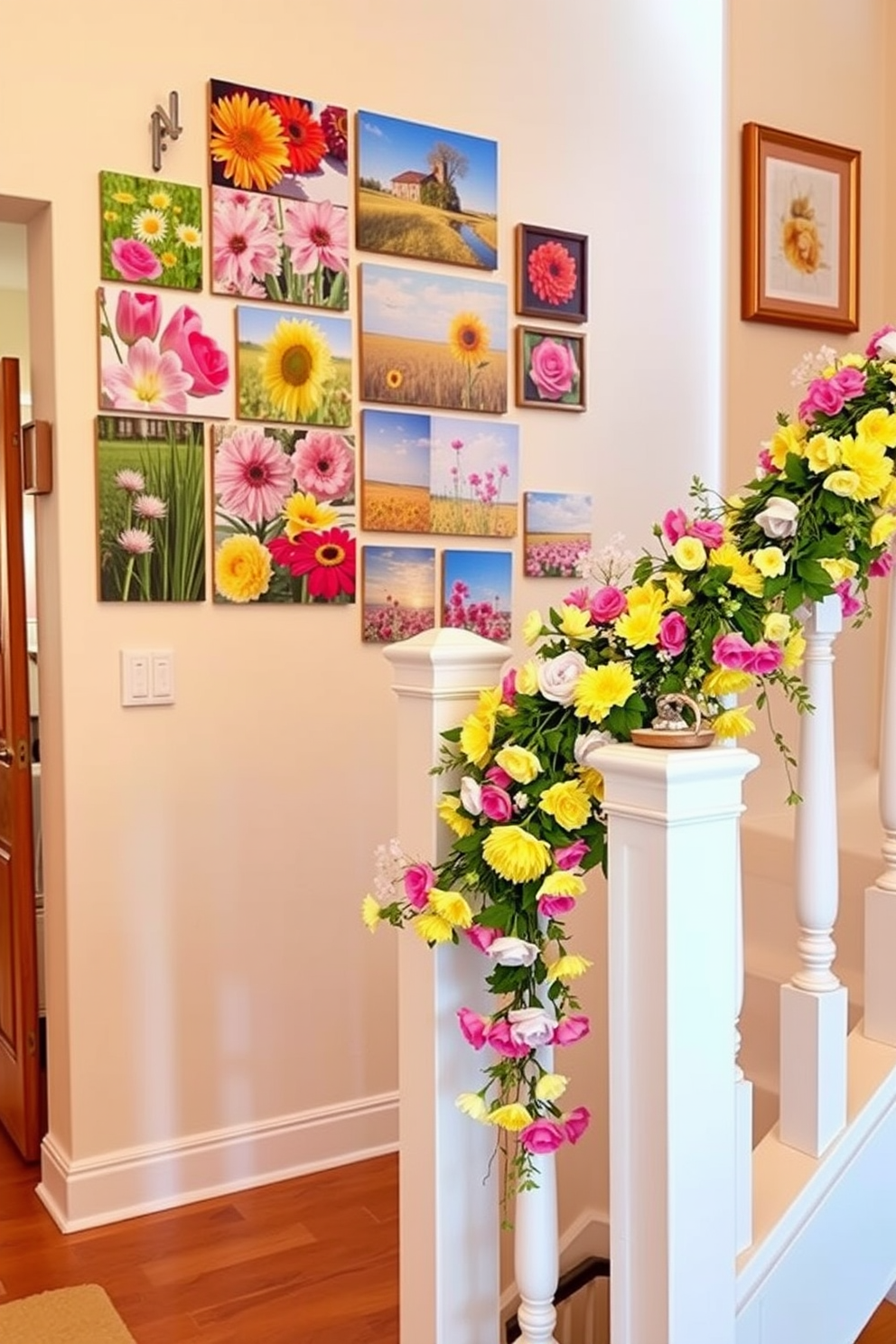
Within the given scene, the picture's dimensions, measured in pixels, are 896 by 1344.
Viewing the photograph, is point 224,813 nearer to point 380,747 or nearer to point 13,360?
point 380,747

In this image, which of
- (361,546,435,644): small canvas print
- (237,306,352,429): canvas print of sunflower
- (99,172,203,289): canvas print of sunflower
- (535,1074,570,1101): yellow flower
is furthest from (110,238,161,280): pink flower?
(535,1074,570,1101): yellow flower

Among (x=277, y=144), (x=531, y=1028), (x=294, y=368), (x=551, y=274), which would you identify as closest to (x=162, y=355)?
(x=294, y=368)

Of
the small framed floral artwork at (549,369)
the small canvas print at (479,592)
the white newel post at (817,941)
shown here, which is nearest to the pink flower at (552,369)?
the small framed floral artwork at (549,369)

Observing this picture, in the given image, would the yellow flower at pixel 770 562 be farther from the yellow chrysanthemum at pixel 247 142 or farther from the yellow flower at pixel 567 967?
the yellow chrysanthemum at pixel 247 142

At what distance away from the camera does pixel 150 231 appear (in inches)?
99.9

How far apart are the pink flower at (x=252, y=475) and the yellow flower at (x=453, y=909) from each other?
156cm

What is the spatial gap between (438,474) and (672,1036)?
80.3 inches

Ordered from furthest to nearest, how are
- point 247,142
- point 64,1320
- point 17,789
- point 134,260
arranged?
point 17,789 → point 247,142 → point 134,260 → point 64,1320

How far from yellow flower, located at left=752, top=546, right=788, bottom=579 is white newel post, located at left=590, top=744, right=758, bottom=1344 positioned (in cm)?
29

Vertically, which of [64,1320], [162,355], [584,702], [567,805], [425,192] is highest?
[425,192]

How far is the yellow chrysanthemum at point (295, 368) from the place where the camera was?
106 inches

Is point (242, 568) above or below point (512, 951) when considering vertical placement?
above

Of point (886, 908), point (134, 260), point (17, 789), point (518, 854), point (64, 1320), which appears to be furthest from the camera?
point (17, 789)

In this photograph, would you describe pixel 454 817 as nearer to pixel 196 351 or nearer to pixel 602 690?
pixel 602 690
